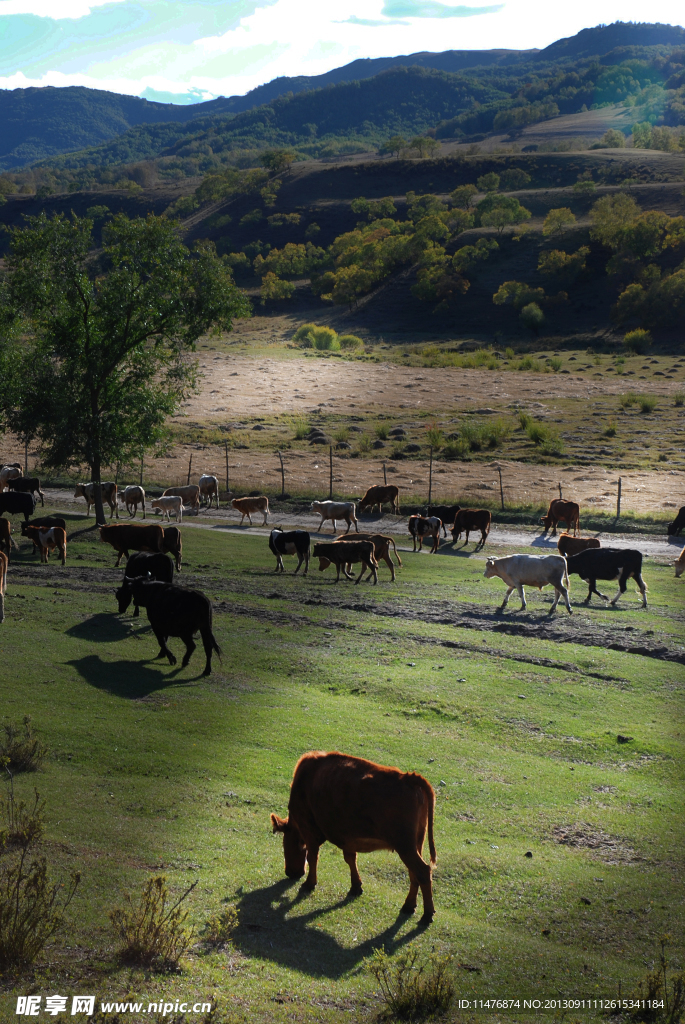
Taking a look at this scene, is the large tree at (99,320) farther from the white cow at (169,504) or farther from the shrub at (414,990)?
the shrub at (414,990)

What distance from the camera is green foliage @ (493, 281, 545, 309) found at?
354 feet

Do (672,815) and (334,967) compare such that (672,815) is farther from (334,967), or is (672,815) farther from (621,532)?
(621,532)

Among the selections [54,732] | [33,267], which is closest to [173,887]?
[54,732]

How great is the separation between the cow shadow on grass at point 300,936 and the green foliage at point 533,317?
101m

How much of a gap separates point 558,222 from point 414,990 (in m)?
131

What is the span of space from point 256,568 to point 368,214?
150389 mm

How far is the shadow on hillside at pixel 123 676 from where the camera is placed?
40.0 feet

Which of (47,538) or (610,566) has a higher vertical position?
(47,538)

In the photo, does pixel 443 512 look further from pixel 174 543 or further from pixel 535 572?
pixel 174 543

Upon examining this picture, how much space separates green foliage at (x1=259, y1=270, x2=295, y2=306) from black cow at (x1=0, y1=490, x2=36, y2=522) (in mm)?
106971

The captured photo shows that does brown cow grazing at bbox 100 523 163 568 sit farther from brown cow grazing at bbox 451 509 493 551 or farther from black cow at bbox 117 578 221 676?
brown cow grazing at bbox 451 509 493 551

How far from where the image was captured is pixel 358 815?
21.6ft

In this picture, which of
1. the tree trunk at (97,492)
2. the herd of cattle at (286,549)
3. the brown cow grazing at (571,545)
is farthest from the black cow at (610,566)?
the tree trunk at (97,492)

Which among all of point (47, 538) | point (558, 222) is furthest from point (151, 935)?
point (558, 222)
